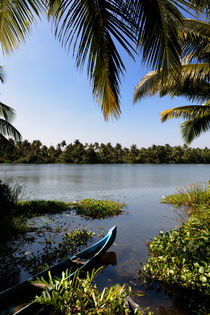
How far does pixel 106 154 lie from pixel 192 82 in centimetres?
8194

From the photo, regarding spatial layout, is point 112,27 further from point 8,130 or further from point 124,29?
point 8,130

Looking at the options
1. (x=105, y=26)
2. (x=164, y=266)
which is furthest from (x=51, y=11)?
(x=164, y=266)

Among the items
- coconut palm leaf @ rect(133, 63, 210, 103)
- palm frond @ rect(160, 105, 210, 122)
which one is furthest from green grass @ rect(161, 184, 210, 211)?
coconut palm leaf @ rect(133, 63, 210, 103)

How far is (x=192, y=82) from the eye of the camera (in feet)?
22.5

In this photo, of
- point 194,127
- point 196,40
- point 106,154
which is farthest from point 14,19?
point 106,154

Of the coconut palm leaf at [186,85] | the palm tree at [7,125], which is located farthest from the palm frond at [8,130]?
the coconut palm leaf at [186,85]

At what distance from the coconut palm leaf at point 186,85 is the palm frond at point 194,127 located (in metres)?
1.23

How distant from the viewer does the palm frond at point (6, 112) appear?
8.21 m

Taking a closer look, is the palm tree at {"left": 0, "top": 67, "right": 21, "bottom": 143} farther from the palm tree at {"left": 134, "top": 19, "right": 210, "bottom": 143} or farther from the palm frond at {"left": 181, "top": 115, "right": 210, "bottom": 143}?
the palm frond at {"left": 181, "top": 115, "right": 210, "bottom": 143}

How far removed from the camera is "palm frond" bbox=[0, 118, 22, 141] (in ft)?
24.2

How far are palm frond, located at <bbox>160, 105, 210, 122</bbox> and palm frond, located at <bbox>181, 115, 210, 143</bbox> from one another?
0.59 m

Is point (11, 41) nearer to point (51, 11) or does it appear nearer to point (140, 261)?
point (51, 11)

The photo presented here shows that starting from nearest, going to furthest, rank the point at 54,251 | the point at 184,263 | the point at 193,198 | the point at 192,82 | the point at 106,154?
the point at 184,263 → the point at 54,251 → the point at 192,82 → the point at 193,198 → the point at 106,154

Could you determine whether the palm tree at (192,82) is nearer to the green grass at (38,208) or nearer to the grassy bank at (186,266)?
the grassy bank at (186,266)
